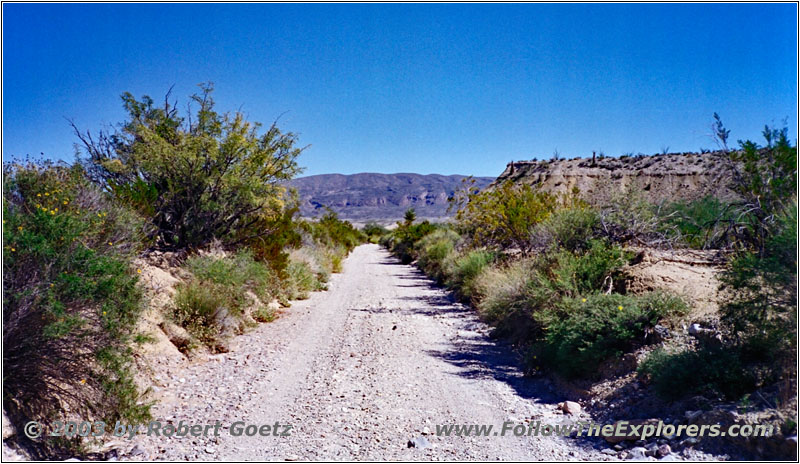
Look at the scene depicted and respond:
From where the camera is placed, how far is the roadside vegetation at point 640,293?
5.38 meters

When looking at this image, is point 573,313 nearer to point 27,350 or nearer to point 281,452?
point 281,452

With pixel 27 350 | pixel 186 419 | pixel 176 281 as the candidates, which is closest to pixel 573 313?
pixel 186 419

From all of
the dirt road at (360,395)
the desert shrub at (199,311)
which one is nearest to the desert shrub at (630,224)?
the dirt road at (360,395)

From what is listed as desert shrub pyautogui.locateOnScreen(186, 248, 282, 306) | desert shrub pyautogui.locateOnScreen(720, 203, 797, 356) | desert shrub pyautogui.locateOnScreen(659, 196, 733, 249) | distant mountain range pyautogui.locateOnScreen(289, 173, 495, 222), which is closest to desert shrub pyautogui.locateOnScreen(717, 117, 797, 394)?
desert shrub pyautogui.locateOnScreen(720, 203, 797, 356)

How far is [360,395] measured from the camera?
6.91m

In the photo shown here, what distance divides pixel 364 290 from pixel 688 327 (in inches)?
507

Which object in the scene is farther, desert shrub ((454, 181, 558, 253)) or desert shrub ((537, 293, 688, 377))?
desert shrub ((454, 181, 558, 253))

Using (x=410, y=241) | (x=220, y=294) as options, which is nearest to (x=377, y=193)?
(x=410, y=241)

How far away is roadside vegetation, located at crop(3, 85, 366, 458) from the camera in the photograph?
501 centimetres

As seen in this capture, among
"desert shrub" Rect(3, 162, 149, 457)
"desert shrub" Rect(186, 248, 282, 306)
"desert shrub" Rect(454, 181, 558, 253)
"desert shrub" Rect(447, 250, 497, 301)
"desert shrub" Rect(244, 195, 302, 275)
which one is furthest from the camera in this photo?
"desert shrub" Rect(447, 250, 497, 301)

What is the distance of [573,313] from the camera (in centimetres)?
796

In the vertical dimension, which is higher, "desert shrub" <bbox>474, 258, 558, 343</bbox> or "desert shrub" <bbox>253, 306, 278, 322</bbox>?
"desert shrub" <bbox>474, 258, 558, 343</bbox>

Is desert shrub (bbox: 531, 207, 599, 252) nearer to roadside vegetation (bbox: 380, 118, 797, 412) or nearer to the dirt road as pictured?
roadside vegetation (bbox: 380, 118, 797, 412)

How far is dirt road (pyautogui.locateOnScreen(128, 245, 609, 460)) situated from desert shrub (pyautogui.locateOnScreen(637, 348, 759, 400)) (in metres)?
1.10
